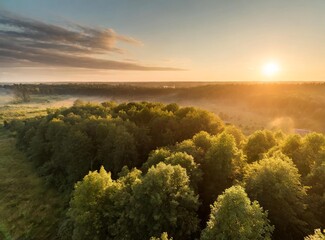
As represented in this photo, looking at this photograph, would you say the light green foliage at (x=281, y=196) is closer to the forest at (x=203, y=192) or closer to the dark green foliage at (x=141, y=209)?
the forest at (x=203, y=192)

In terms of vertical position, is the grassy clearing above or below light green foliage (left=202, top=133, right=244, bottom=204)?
below

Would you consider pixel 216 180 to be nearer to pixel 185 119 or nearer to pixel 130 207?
pixel 130 207

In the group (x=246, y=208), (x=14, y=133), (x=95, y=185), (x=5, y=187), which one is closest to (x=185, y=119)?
(x=95, y=185)

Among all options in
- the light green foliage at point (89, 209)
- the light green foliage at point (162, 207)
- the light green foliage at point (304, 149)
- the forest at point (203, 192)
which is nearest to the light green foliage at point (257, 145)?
the forest at point (203, 192)

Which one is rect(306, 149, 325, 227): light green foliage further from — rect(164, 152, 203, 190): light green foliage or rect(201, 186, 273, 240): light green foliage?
rect(164, 152, 203, 190): light green foliage

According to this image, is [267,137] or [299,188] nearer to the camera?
[299,188]

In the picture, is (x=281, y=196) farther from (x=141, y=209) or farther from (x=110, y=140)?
(x=110, y=140)

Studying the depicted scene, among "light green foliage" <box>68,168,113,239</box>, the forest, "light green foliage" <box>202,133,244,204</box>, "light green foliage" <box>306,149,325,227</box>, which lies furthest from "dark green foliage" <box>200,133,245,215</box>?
"light green foliage" <box>68,168,113,239</box>
